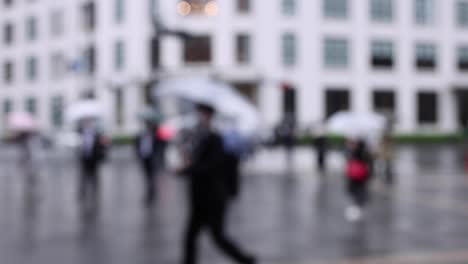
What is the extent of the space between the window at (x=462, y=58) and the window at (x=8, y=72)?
38306mm

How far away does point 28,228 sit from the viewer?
8359mm

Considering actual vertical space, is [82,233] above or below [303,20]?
below

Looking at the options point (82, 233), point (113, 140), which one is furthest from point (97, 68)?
point (82, 233)

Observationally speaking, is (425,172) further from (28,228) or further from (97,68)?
(97,68)

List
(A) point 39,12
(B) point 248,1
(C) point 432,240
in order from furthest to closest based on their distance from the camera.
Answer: (A) point 39,12, (B) point 248,1, (C) point 432,240

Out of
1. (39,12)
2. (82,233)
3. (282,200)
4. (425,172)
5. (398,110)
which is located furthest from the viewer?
(39,12)

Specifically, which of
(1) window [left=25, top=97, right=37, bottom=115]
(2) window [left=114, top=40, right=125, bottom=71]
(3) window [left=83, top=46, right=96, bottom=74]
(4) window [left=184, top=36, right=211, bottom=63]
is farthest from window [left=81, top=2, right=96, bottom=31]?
(4) window [left=184, top=36, right=211, bottom=63]

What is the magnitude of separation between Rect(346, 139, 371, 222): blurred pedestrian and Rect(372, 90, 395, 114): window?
30.8 m

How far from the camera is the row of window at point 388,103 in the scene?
126ft

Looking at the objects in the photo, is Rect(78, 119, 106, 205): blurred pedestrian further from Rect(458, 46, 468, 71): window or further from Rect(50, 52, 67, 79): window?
Rect(50, 52, 67, 79): window

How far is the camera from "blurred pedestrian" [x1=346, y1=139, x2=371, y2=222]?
9266 mm

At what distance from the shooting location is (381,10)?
3941cm

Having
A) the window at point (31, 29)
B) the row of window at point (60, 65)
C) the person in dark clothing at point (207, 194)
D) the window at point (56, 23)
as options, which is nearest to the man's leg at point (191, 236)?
the person in dark clothing at point (207, 194)

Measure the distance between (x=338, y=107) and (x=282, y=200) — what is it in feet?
91.3
